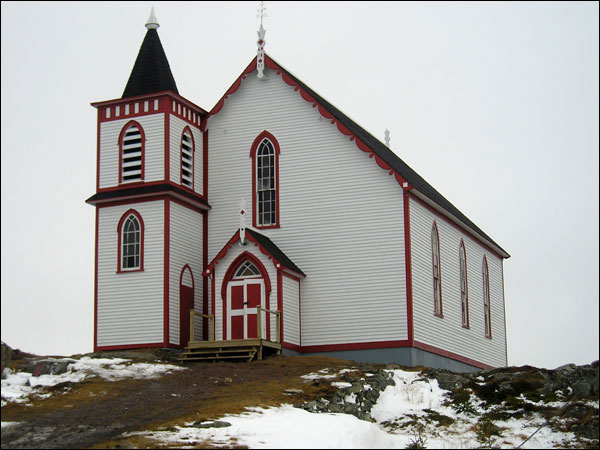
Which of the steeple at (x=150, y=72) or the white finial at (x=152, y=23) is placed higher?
the white finial at (x=152, y=23)

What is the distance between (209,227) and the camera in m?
36.4

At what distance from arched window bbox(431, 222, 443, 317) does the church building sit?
85mm

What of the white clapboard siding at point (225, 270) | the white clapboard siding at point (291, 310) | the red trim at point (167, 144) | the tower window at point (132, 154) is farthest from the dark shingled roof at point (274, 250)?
the tower window at point (132, 154)

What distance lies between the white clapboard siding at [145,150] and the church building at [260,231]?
5cm

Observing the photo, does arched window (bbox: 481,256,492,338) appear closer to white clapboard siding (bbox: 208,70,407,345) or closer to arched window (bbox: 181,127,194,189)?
white clapboard siding (bbox: 208,70,407,345)

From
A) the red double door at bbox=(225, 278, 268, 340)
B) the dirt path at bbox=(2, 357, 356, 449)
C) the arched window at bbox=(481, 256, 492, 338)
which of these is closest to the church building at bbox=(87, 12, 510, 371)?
the red double door at bbox=(225, 278, 268, 340)

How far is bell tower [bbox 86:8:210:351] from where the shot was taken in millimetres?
33750

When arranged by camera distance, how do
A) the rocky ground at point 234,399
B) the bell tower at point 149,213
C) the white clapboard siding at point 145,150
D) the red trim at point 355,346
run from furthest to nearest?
the white clapboard siding at point 145,150 → the bell tower at point 149,213 → the red trim at point 355,346 → the rocky ground at point 234,399

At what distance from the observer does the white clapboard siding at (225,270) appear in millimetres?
32938

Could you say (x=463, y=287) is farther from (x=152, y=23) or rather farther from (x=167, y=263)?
(x=152, y=23)

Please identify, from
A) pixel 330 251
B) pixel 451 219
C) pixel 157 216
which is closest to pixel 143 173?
pixel 157 216

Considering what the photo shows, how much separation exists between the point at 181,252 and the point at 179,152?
354cm

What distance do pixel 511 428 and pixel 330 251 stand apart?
498 inches

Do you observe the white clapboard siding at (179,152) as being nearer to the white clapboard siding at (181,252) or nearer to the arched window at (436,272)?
the white clapboard siding at (181,252)
